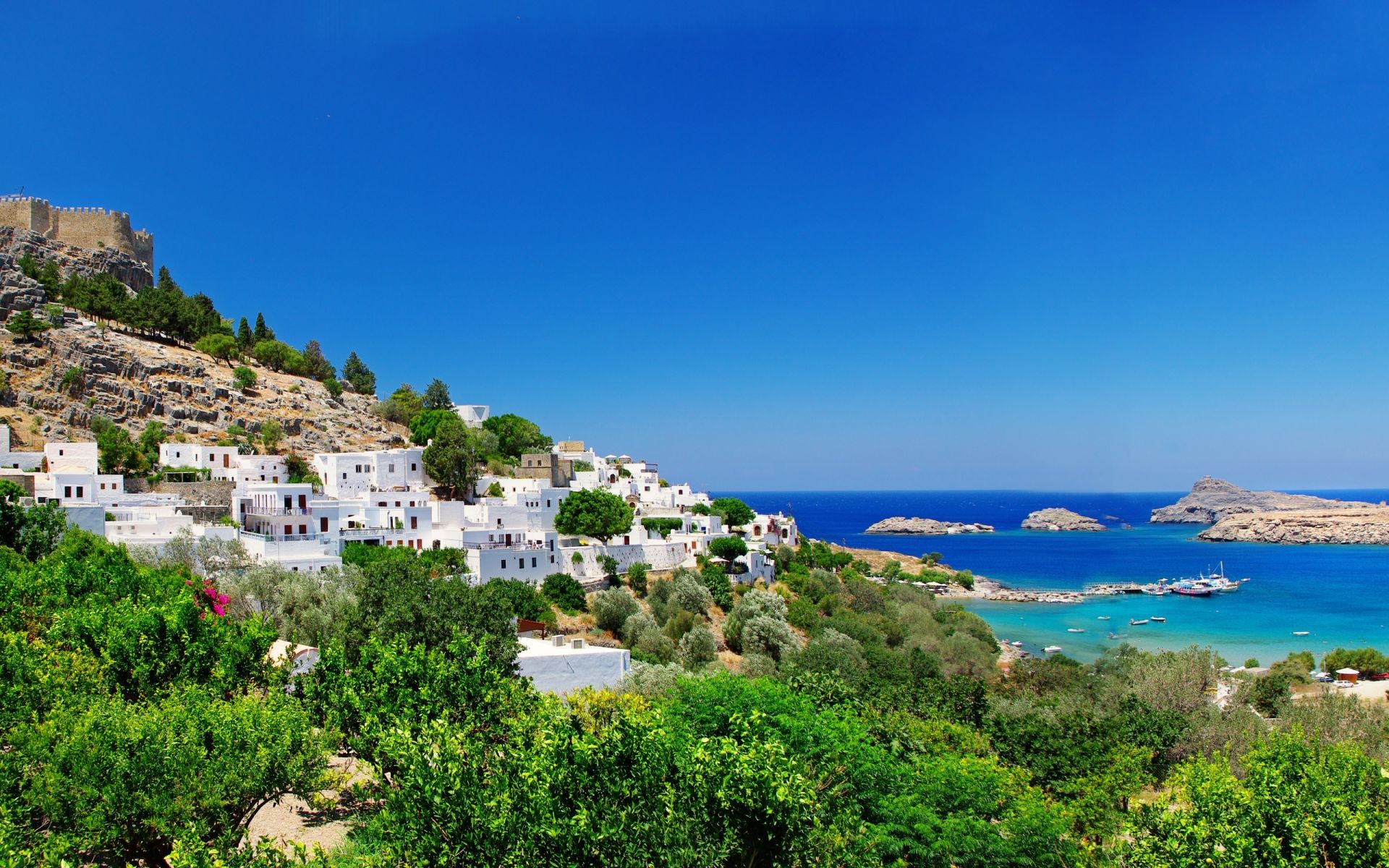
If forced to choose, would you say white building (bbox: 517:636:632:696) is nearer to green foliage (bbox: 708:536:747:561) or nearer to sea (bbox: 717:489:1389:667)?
green foliage (bbox: 708:536:747:561)

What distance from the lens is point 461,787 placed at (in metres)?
8.59

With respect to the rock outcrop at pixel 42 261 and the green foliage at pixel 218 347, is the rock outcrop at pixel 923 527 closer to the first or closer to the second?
the green foliage at pixel 218 347

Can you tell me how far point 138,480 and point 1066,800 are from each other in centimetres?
4842

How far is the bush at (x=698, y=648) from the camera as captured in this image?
113 feet

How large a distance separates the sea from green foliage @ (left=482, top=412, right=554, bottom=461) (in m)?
38.1

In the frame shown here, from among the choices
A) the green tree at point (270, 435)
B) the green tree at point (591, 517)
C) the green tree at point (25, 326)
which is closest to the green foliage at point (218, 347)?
the green tree at point (25, 326)

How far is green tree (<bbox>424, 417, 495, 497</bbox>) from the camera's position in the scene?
5347 cm

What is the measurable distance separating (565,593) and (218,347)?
4818 cm

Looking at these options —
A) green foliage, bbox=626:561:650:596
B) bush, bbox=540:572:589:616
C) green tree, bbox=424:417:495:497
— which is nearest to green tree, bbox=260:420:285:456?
green tree, bbox=424:417:495:497

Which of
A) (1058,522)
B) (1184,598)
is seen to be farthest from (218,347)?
(1058,522)

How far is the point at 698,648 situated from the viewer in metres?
35.4

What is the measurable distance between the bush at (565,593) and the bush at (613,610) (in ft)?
3.10

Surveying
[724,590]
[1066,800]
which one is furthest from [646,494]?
[1066,800]

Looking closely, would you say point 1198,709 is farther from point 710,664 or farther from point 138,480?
point 138,480
